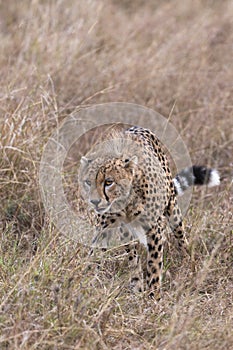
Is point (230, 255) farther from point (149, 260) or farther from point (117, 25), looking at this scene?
point (117, 25)

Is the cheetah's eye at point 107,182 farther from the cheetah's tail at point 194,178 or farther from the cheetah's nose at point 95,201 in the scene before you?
the cheetah's tail at point 194,178

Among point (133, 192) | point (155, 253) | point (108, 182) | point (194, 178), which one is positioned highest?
point (108, 182)

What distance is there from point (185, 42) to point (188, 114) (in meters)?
1.02

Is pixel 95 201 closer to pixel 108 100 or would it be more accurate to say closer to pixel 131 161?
pixel 131 161

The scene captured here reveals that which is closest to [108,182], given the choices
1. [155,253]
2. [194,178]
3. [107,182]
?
[107,182]

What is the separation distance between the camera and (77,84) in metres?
4.86

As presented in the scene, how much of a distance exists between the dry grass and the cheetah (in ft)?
0.43

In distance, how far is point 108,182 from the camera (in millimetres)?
3115

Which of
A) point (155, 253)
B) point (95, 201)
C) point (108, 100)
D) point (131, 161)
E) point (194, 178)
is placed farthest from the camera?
point (108, 100)

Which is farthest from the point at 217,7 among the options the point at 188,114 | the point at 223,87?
the point at 188,114

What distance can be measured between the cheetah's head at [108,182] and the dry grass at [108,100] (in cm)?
23

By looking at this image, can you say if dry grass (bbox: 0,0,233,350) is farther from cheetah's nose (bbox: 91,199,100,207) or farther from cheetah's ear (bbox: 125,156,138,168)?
Answer: cheetah's ear (bbox: 125,156,138,168)

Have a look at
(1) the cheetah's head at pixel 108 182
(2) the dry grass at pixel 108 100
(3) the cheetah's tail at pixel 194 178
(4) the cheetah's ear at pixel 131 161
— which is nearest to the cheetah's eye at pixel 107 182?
(1) the cheetah's head at pixel 108 182

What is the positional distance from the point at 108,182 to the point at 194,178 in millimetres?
749
